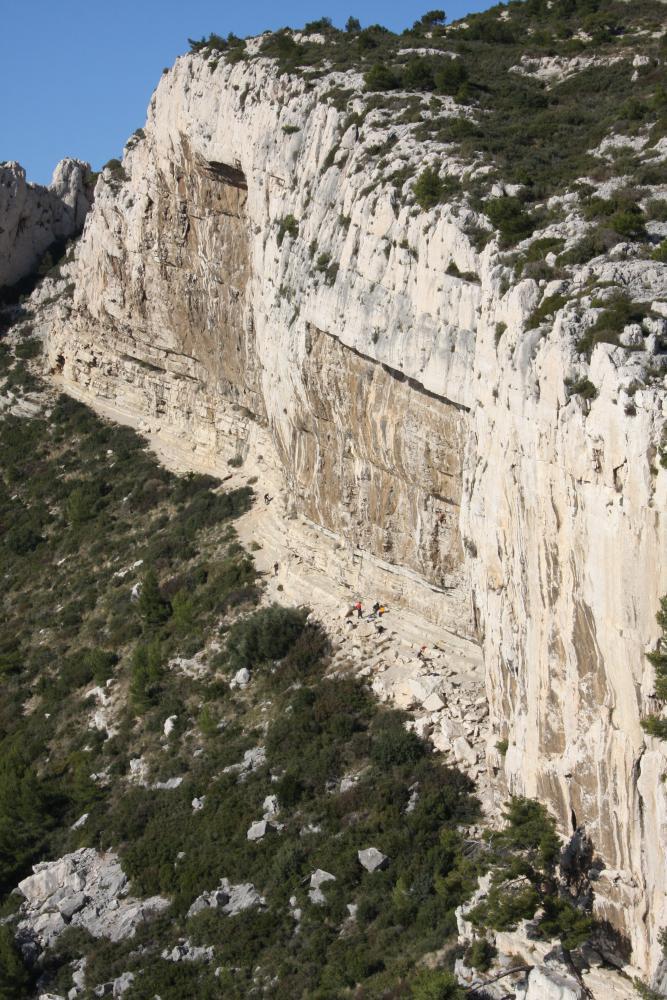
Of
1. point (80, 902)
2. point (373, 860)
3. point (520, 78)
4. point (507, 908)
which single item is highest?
point (520, 78)

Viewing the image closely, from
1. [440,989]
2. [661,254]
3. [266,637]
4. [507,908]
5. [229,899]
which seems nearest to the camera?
[440,989]

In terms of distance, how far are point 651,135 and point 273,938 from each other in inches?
917

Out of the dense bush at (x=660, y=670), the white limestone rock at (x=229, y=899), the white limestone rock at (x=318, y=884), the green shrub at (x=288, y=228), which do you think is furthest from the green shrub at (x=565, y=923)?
the green shrub at (x=288, y=228)

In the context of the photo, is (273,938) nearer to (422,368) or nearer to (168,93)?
(422,368)

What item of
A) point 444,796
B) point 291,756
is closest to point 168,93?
point 291,756

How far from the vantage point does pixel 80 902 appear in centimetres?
3153

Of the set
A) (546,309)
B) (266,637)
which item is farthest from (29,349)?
(546,309)

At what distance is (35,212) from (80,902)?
49905mm

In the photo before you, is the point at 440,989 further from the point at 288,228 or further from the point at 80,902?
the point at 288,228

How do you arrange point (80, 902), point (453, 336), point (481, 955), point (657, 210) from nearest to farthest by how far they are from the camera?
1. point (481, 955)
2. point (657, 210)
3. point (453, 336)
4. point (80, 902)

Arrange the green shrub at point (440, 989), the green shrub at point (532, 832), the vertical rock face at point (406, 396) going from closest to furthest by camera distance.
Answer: the vertical rock face at point (406, 396)
the green shrub at point (440, 989)
the green shrub at point (532, 832)

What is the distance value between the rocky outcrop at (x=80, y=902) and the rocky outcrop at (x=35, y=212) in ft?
145

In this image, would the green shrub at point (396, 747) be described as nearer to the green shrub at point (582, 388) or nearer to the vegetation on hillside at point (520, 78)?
the green shrub at point (582, 388)

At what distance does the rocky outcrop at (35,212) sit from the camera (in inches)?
2682
